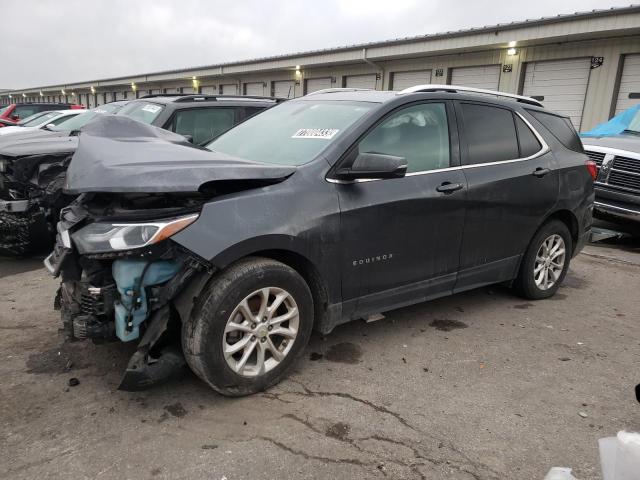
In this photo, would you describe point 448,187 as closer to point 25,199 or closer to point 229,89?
point 25,199

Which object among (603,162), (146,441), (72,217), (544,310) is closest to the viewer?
(146,441)

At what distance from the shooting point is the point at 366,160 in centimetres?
298

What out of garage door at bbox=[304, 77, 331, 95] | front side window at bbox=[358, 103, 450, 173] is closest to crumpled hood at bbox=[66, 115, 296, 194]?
front side window at bbox=[358, 103, 450, 173]

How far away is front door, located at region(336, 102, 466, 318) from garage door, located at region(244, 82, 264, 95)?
21163 mm

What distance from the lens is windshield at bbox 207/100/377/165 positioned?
3240mm

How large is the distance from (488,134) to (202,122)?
4000 mm

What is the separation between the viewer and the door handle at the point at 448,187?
11.6 feet

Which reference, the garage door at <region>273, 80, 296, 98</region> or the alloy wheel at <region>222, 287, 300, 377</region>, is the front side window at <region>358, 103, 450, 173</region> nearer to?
the alloy wheel at <region>222, 287, 300, 377</region>

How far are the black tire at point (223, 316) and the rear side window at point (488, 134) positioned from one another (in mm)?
1867

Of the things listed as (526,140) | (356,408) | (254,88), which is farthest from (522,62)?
(254,88)

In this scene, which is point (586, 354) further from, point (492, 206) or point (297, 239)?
point (297, 239)

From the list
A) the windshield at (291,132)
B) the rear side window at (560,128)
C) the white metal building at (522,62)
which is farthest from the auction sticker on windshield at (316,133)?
the white metal building at (522,62)

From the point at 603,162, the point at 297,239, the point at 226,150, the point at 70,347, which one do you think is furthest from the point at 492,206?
the point at 603,162

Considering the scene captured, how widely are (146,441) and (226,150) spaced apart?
2074mm
